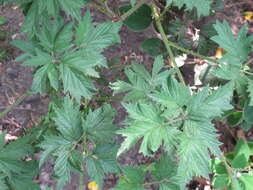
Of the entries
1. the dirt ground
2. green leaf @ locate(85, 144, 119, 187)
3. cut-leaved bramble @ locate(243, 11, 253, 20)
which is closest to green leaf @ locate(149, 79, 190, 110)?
green leaf @ locate(85, 144, 119, 187)

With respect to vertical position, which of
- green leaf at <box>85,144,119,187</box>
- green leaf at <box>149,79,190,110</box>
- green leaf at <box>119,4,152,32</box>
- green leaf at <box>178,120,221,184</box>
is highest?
green leaf at <box>119,4,152,32</box>

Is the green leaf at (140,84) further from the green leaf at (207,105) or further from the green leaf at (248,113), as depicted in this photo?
the green leaf at (248,113)

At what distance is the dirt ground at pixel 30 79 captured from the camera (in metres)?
2.60

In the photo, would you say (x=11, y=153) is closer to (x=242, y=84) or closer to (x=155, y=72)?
(x=155, y=72)

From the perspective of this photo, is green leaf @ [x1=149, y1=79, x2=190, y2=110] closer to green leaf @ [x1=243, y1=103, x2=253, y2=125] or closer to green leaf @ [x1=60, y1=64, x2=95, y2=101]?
green leaf @ [x1=60, y1=64, x2=95, y2=101]

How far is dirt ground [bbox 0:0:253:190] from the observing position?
2.60 metres

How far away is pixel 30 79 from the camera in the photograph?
9.16ft

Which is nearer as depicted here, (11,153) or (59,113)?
(59,113)

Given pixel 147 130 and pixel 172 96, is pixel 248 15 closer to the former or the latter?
pixel 172 96

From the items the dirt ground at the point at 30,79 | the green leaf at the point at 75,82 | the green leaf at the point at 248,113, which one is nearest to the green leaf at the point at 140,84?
the green leaf at the point at 75,82

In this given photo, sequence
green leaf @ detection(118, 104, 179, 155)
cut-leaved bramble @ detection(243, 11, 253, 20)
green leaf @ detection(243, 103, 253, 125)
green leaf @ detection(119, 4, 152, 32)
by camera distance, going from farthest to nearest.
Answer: cut-leaved bramble @ detection(243, 11, 253, 20) < green leaf @ detection(119, 4, 152, 32) < green leaf @ detection(243, 103, 253, 125) < green leaf @ detection(118, 104, 179, 155)

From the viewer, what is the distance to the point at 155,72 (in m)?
1.58

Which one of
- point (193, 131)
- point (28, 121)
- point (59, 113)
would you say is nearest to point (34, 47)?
point (59, 113)

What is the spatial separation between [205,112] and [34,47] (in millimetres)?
758
